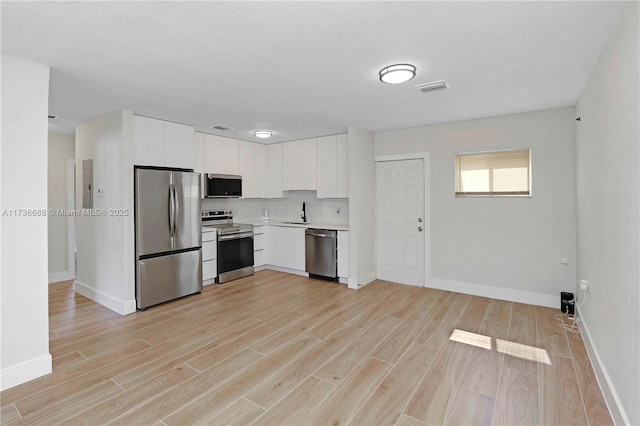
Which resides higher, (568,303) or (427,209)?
(427,209)

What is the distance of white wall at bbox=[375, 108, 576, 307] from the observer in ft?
12.7

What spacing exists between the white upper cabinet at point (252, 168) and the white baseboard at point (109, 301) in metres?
2.60

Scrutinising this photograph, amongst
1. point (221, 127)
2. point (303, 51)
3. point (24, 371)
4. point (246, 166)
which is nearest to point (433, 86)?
point (303, 51)

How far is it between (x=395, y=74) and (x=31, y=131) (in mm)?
2929

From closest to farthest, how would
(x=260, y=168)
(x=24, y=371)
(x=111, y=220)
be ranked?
1. (x=24, y=371)
2. (x=111, y=220)
3. (x=260, y=168)

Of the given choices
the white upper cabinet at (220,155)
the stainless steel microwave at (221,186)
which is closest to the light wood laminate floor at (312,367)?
the stainless steel microwave at (221,186)

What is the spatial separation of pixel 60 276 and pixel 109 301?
6.88ft

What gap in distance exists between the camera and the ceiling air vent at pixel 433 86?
9.81ft

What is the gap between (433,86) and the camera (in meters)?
3.07

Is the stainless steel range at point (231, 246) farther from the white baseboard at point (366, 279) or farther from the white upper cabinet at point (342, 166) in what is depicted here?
the white baseboard at point (366, 279)

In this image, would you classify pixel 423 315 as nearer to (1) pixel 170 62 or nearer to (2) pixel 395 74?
(2) pixel 395 74

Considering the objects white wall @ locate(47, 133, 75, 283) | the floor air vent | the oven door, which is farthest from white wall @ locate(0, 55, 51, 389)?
white wall @ locate(47, 133, 75, 283)

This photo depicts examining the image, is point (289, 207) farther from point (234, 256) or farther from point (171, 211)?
point (171, 211)

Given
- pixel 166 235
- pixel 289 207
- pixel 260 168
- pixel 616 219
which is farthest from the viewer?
pixel 289 207
